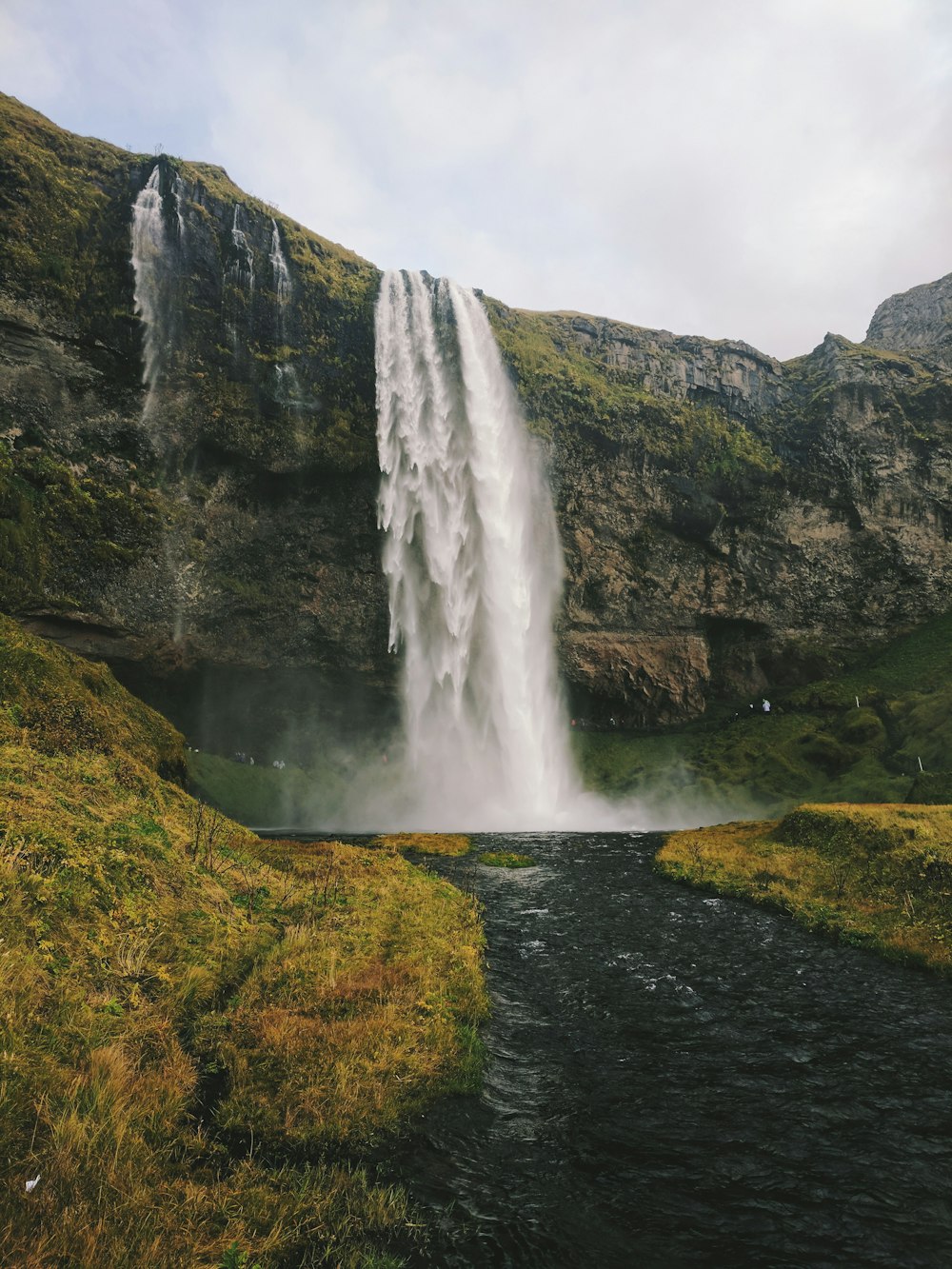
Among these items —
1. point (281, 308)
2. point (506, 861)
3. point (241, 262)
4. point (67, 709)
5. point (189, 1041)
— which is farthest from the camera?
point (281, 308)

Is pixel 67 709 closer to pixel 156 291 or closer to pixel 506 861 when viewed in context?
pixel 506 861

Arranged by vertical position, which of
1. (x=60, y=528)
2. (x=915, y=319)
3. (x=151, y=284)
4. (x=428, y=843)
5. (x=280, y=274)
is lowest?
(x=428, y=843)

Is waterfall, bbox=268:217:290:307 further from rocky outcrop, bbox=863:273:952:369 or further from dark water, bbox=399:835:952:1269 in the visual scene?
rocky outcrop, bbox=863:273:952:369

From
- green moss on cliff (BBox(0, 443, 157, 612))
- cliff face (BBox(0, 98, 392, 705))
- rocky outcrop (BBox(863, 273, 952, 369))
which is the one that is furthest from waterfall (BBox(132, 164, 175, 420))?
rocky outcrop (BBox(863, 273, 952, 369))

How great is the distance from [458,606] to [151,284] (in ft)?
A: 113

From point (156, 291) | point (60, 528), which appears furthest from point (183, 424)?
point (60, 528)

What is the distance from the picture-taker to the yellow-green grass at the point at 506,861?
1076 inches

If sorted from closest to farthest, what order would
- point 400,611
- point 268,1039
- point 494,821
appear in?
point 268,1039, point 494,821, point 400,611

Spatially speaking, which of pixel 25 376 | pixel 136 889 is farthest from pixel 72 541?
pixel 136 889

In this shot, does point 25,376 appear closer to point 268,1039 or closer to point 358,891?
point 358,891

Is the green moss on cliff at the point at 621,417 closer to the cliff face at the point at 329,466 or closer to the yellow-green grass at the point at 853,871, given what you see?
the cliff face at the point at 329,466

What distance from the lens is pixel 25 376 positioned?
145 ft

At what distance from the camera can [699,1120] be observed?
7.52 m

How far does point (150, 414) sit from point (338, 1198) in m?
A: 54.5
